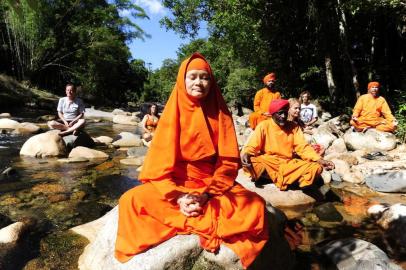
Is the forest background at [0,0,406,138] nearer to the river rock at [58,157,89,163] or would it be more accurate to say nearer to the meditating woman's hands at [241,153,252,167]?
the river rock at [58,157,89,163]

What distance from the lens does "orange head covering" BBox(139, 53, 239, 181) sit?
3.48 meters

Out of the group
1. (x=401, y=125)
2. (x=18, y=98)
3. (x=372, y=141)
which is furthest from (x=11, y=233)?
(x=18, y=98)

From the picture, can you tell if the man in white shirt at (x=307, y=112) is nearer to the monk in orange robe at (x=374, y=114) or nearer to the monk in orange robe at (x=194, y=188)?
the monk in orange robe at (x=374, y=114)

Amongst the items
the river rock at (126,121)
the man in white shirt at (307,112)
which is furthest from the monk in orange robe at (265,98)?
the river rock at (126,121)

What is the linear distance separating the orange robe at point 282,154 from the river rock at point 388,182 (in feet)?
6.17

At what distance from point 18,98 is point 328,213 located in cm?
2094

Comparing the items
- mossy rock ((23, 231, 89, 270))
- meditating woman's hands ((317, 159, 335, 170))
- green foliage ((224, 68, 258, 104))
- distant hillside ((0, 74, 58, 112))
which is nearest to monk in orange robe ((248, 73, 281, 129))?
meditating woman's hands ((317, 159, 335, 170))

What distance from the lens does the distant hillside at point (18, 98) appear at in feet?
69.3

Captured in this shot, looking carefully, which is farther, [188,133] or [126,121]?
[126,121]

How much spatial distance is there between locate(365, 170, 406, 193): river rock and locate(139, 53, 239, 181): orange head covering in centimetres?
459

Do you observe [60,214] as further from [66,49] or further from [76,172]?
[66,49]

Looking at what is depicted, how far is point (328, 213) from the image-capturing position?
5648 mm

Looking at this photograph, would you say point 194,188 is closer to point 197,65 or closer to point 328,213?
point 197,65

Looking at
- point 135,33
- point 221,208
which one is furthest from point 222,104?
point 135,33
